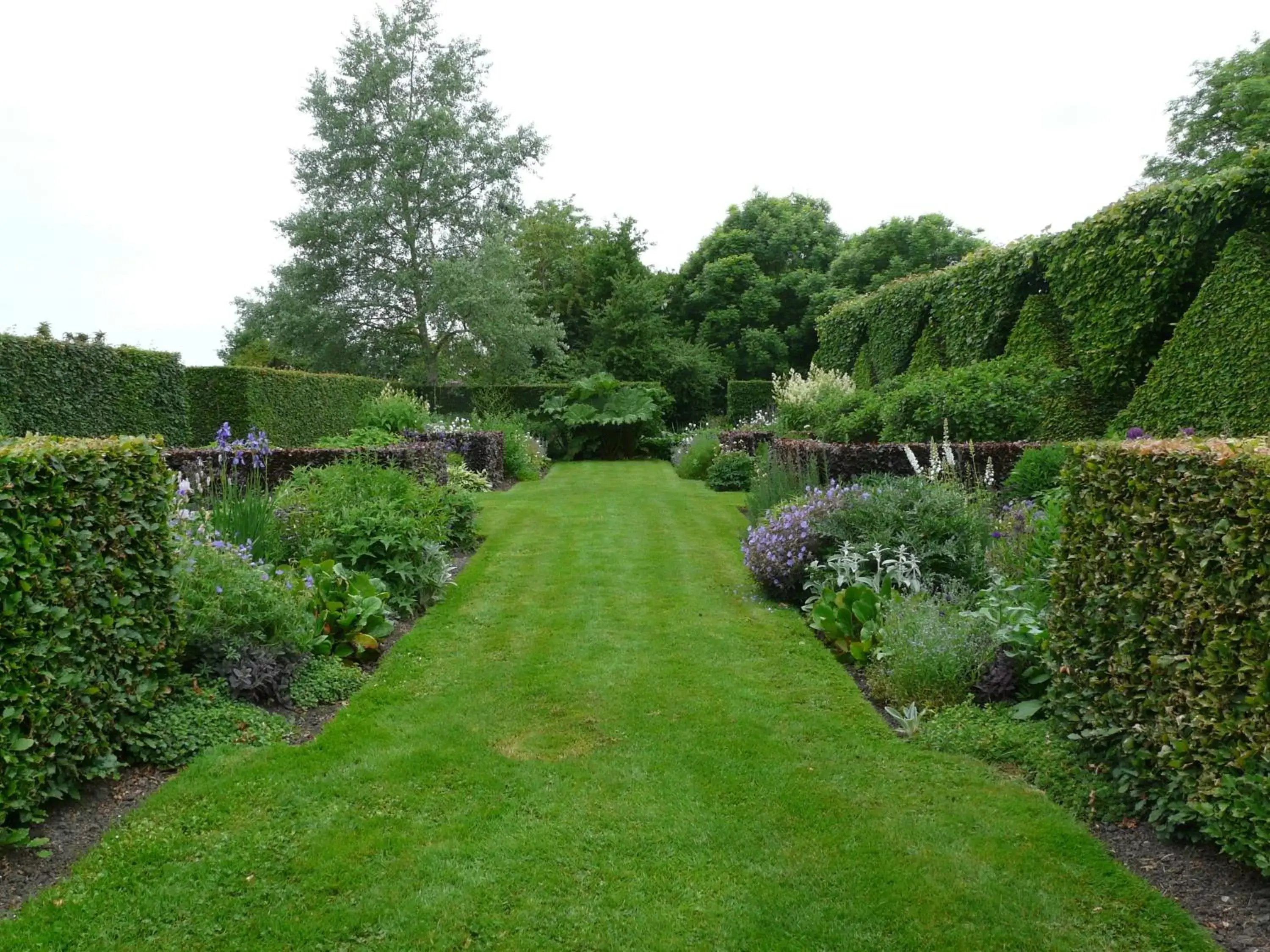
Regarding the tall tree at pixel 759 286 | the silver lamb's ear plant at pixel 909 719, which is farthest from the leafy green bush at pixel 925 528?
the tall tree at pixel 759 286

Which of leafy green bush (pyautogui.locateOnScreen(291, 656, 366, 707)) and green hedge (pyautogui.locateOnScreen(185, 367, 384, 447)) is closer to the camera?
leafy green bush (pyautogui.locateOnScreen(291, 656, 366, 707))

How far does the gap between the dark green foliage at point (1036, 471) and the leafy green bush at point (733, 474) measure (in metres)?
6.87

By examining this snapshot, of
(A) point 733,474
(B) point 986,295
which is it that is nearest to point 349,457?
(A) point 733,474

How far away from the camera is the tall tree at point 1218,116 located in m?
21.1

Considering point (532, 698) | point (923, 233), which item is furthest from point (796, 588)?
point (923, 233)

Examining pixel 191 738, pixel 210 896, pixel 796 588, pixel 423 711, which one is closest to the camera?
pixel 210 896

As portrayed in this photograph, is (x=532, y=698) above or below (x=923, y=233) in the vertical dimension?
below

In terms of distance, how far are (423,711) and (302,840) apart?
1.22 m

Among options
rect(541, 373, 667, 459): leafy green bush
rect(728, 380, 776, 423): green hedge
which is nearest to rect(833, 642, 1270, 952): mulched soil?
rect(541, 373, 667, 459): leafy green bush

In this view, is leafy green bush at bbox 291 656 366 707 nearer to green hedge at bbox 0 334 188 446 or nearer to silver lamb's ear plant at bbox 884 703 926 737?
silver lamb's ear plant at bbox 884 703 926 737

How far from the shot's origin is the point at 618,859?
9.11ft

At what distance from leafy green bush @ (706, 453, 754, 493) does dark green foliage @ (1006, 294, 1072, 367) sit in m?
4.54

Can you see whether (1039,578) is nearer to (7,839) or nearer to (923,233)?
(7,839)

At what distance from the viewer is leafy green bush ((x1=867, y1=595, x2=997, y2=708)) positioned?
4.02 metres
